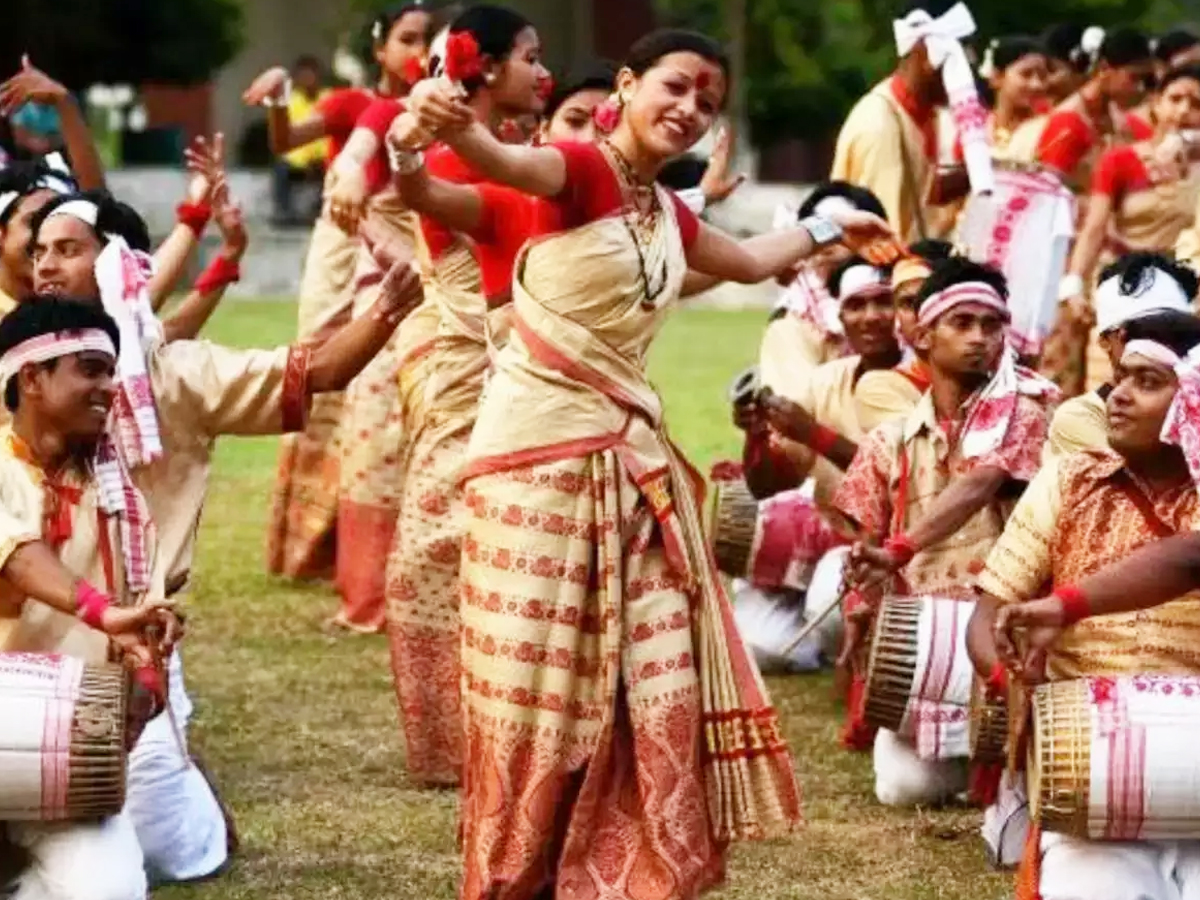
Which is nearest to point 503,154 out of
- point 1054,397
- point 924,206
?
point 1054,397

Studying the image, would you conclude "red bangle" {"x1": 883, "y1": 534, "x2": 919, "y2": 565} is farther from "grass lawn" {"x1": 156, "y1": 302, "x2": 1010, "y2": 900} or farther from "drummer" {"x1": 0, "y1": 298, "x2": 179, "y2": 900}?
"drummer" {"x1": 0, "y1": 298, "x2": 179, "y2": 900}

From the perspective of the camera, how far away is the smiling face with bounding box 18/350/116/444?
250 inches

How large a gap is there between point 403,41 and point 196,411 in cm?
349

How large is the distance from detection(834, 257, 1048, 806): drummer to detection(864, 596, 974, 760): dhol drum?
0.12 metres

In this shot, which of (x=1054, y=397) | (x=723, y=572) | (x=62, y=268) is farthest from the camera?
(x=723, y=572)

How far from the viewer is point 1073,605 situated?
5.99m

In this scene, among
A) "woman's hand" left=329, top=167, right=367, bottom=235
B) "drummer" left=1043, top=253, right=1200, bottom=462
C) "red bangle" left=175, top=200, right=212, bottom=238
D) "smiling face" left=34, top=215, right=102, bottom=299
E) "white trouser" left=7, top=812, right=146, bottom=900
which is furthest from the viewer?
"red bangle" left=175, top=200, right=212, bottom=238

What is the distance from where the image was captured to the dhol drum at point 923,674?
7.66 metres

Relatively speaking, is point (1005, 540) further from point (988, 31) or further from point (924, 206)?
point (988, 31)

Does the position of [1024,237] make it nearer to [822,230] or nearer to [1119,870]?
[822,230]

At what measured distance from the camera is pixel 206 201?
26.9 feet

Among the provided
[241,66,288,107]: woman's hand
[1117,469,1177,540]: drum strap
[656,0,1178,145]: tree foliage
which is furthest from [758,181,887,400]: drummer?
[656,0,1178,145]: tree foliage

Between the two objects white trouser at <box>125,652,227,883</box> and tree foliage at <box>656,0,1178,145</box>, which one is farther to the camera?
tree foliage at <box>656,0,1178,145</box>

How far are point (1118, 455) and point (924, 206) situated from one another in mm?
4884
